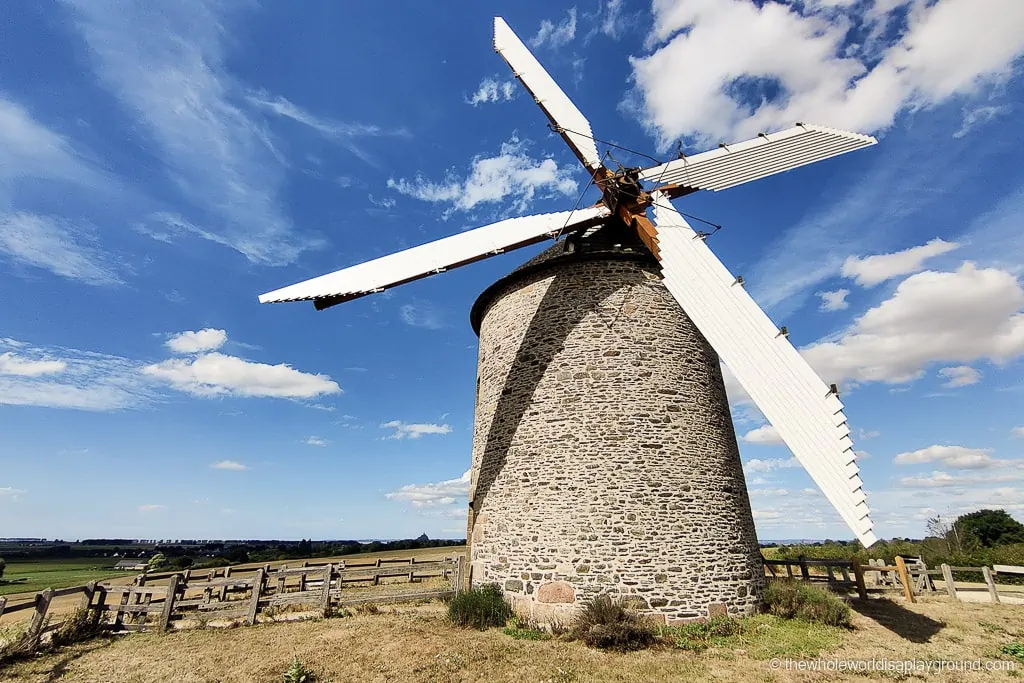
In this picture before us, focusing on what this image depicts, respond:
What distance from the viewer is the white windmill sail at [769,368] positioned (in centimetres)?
674

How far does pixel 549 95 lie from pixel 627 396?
934cm

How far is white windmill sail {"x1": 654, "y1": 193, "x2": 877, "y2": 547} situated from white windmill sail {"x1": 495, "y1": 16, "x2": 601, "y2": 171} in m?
3.89

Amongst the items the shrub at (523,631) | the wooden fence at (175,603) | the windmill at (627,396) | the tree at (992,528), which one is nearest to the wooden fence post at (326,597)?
the wooden fence at (175,603)

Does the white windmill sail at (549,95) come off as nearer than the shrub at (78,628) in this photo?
No

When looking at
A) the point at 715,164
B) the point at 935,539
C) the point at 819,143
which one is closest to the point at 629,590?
the point at 715,164

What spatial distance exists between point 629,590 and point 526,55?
47.7 feet

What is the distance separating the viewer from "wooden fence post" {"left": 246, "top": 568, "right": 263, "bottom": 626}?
9.82 metres

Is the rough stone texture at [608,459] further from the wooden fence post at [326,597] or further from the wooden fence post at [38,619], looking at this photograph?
the wooden fence post at [38,619]

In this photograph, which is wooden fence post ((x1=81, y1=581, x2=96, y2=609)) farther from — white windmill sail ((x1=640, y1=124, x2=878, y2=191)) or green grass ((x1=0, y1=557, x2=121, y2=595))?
white windmill sail ((x1=640, y1=124, x2=878, y2=191))

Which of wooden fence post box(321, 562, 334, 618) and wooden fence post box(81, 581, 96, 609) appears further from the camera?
wooden fence post box(321, 562, 334, 618)

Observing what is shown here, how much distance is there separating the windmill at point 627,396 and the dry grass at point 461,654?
1.33 meters

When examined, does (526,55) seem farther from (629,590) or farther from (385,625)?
(385,625)

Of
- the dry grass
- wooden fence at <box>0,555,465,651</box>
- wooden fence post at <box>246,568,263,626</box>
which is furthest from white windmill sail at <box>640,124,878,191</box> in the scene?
wooden fence post at <box>246,568,263,626</box>

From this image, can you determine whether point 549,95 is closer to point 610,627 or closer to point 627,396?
point 627,396
